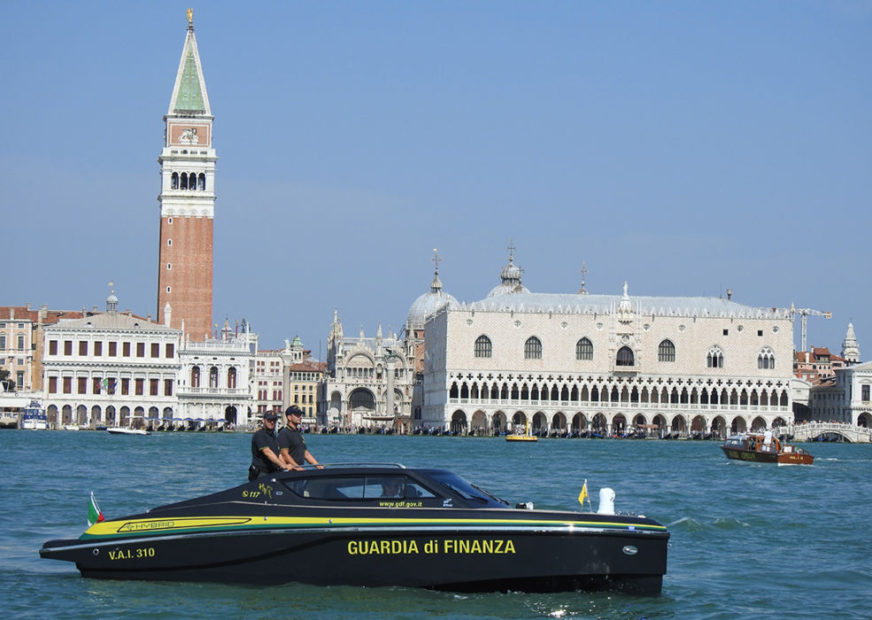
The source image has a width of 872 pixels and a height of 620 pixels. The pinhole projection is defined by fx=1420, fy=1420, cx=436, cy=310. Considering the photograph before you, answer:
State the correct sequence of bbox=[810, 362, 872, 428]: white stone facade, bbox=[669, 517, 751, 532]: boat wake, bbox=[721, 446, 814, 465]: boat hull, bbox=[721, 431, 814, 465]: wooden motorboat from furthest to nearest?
bbox=[810, 362, 872, 428]: white stone facade, bbox=[721, 431, 814, 465]: wooden motorboat, bbox=[721, 446, 814, 465]: boat hull, bbox=[669, 517, 751, 532]: boat wake

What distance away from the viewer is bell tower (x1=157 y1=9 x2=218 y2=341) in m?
101

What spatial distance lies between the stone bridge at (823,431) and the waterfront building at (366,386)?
115 ft

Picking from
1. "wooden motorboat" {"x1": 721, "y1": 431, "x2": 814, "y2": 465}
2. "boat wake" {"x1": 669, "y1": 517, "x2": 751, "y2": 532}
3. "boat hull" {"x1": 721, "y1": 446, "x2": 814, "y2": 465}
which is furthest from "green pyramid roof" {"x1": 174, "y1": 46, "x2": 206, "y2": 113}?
"boat wake" {"x1": 669, "y1": 517, "x2": 751, "y2": 532}

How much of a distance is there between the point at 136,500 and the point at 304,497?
11870 mm

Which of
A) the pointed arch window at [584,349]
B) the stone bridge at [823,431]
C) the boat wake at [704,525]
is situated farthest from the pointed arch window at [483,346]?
the boat wake at [704,525]

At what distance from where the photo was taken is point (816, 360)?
161875 millimetres

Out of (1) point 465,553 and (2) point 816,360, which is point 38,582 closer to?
(1) point 465,553

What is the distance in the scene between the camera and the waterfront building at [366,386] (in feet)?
419

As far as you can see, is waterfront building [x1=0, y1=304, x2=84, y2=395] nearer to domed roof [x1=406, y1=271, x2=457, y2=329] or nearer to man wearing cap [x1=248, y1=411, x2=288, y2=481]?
domed roof [x1=406, y1=271, x2=457, y2=329]

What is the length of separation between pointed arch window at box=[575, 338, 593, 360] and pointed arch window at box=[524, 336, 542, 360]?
9.60ft

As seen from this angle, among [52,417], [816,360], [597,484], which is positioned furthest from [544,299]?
[597,484]

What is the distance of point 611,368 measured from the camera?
10562 cm

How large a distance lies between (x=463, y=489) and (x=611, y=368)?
9157 cm

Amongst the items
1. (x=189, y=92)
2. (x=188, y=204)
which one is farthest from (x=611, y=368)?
(x=189, y=92)
